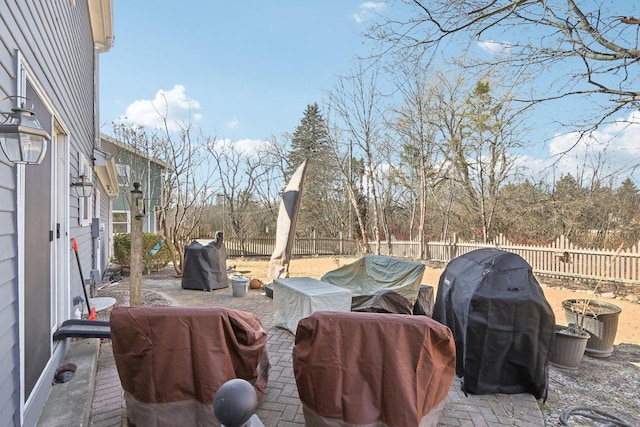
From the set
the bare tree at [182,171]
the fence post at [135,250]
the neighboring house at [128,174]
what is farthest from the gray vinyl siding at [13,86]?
the neighboring house at [128,174]

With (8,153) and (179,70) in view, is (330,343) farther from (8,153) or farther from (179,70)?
(179,70)

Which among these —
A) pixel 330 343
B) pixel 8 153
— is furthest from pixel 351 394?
pixel 8 153

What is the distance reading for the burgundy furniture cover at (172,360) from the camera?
2420mm

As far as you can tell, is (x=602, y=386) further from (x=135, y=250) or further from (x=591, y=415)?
(x=135, y=250)

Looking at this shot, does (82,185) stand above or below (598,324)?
above

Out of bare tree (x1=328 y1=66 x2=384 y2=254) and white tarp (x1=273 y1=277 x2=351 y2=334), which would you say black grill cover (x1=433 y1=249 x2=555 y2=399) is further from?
bare tree (x1=328 y1=66 x2=384 y2=254)

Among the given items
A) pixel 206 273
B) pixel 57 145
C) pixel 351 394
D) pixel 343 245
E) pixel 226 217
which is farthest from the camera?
pixel 226 217

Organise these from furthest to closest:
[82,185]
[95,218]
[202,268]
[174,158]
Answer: [174,158]
[202,268]
[95,218]
[82,185]

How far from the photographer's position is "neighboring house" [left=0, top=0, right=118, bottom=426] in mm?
1904

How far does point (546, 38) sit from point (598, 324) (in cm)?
373

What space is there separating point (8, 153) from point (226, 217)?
19291 mm

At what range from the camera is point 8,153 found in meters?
1.69

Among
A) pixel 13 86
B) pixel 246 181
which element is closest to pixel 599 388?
pixel 13 86

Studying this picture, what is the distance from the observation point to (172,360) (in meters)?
2.43
